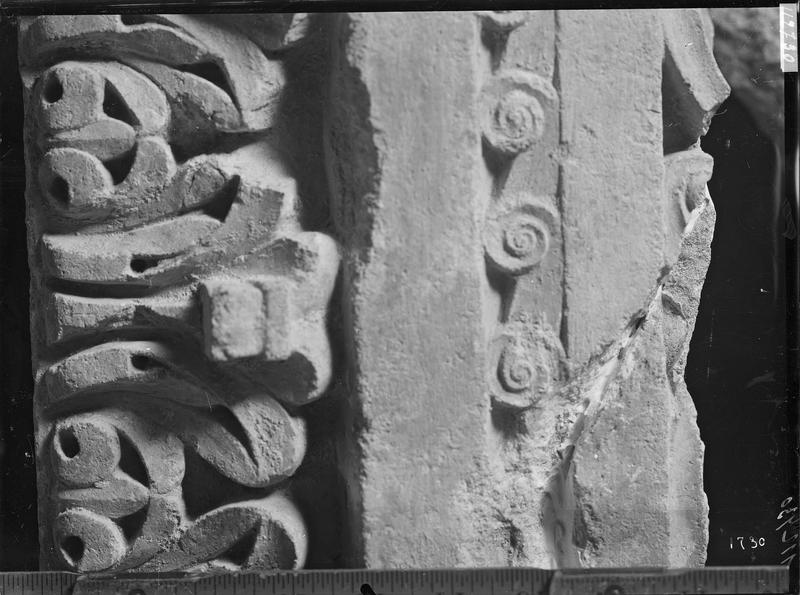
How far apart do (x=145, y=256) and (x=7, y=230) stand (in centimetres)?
28

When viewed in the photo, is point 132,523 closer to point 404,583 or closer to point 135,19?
point 404,583

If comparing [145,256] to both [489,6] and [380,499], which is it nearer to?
[380,499]

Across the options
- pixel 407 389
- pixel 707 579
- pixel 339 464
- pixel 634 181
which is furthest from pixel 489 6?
pixel 707 579

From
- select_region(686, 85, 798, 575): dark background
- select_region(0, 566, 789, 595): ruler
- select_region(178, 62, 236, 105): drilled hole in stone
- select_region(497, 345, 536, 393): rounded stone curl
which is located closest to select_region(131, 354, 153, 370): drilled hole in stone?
select_region(0, 566, 789, 595): ruler

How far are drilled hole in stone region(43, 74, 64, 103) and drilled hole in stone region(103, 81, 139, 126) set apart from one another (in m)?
0.07

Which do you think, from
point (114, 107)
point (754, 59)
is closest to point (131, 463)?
point (114, 107)

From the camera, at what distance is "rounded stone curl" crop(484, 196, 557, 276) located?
1457 mm

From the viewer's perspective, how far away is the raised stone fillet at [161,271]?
4.70 feet

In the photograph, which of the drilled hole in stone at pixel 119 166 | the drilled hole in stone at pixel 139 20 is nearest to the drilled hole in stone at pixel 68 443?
the drilled hole in stone at pixel 119 166

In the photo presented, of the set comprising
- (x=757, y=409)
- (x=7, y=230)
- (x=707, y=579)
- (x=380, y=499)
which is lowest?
(x=707, y=579)

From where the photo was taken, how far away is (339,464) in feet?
4.88

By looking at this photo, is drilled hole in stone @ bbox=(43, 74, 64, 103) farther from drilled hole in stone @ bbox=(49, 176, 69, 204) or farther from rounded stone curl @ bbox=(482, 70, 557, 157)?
rounded stone curl @ bbox=(482, 70, 557, 157)

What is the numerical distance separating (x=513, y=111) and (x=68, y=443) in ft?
2.92

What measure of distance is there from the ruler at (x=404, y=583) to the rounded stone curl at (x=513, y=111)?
680 millimetres
